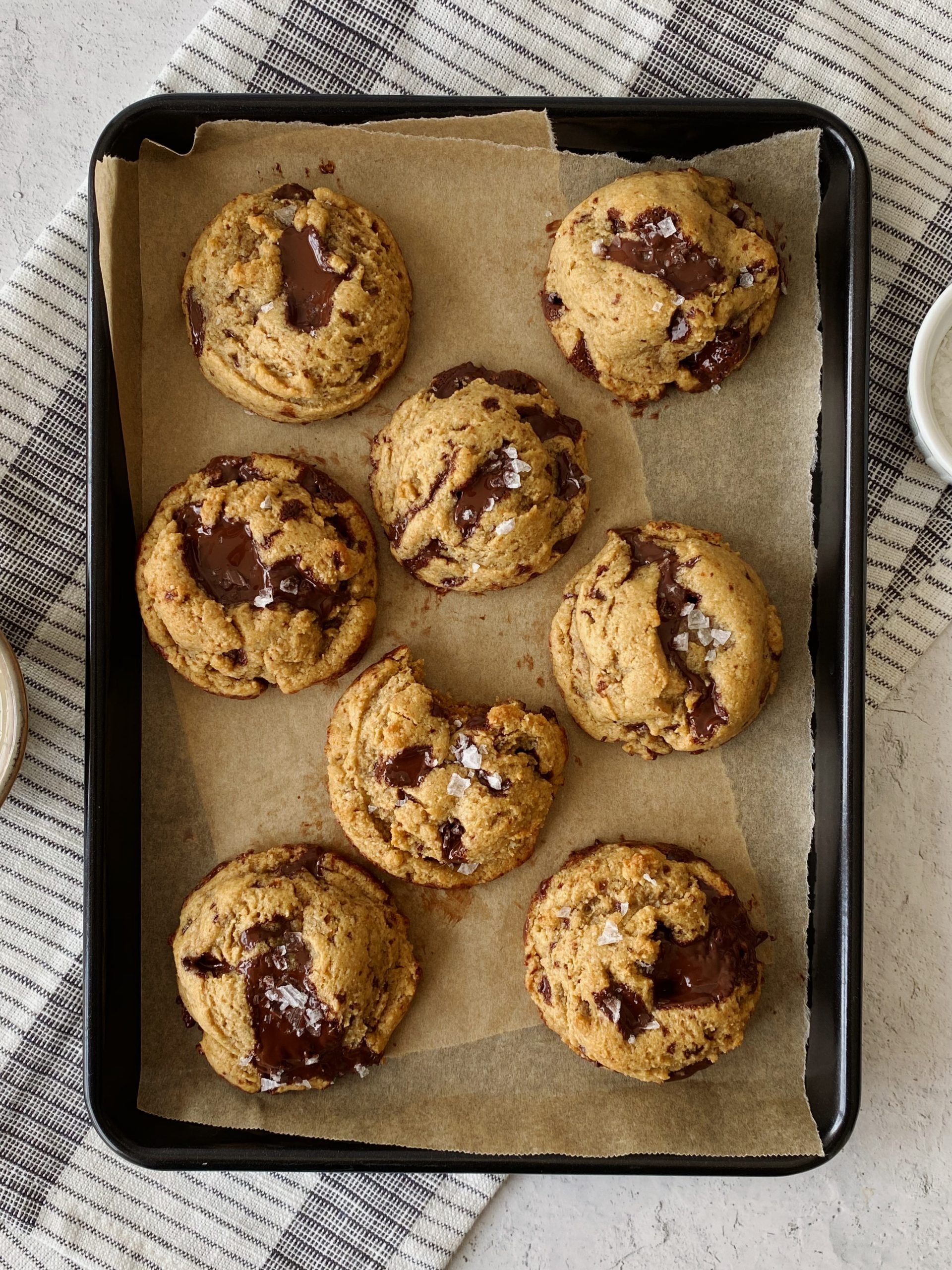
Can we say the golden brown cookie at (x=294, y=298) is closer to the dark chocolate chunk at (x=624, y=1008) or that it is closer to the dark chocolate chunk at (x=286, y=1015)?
the dark chocolate chunk at (x=286, y=1015)

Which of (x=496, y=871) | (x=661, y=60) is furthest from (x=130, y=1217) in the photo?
(x=661, y=60)

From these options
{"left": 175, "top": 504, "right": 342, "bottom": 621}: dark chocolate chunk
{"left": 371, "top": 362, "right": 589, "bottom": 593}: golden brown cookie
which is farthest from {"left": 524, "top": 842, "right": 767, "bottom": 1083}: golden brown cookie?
{"left": 175, "top": 504, "right": 342, "bottom": 621}: dark chocolate chunk

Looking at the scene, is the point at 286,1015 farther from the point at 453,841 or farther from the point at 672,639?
the point at 672,639

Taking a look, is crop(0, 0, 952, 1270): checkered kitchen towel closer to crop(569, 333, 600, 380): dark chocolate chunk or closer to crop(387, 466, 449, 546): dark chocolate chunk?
crop(569, 333, 600, 380): dark chocolate chunk

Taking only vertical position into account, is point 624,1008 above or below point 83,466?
below

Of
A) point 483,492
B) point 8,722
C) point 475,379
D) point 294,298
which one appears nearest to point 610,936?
point 483,492

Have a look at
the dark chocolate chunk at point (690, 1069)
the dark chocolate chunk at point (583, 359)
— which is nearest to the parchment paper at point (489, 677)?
the dark chocolate chunk at point (583, 359)
